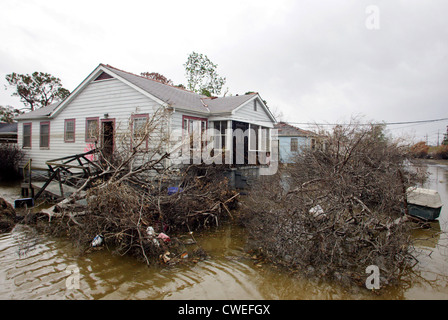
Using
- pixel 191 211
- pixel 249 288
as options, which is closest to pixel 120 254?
pixel 191 211

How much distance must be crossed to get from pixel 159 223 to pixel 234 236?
1888 mm

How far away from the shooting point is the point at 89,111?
12.8m

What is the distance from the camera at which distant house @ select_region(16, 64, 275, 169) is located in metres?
11.2

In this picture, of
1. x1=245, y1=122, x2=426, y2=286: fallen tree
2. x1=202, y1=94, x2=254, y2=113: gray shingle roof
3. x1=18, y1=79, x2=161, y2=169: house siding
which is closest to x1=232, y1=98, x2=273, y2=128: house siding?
x1=202, y1=94, x2=254, y2=113: gray shingle roof

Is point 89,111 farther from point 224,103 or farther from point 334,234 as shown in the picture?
point 334,234

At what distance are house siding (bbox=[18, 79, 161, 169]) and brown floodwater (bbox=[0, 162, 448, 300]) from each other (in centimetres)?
642

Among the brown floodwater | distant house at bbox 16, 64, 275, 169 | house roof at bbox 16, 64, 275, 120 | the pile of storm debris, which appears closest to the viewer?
the brown floodwater

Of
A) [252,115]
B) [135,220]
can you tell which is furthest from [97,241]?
[252,115]

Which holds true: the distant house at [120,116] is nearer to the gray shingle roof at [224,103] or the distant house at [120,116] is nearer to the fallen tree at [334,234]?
the gray shingle roof at [224,103]

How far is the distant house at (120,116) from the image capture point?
36.8 ft

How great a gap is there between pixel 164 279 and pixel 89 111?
35.8ft

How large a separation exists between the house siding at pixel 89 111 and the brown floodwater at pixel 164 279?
21.1 feet

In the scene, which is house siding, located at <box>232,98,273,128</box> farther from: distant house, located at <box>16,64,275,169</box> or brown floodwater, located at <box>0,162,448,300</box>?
brown floodwater, located at <box>0,162,448,300</box>

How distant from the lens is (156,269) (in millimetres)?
4727
